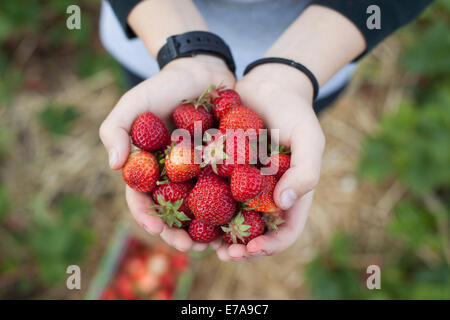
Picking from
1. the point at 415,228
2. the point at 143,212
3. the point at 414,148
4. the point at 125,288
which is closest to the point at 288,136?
the point at 143,212


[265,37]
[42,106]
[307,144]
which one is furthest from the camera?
[42,106]

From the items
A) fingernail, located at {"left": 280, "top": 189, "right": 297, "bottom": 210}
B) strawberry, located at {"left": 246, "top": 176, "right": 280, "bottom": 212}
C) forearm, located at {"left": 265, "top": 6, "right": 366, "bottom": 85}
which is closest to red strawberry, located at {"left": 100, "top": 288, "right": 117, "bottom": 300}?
strawberry, located at {"left": 246, "top": 176, "right": 280, "bottom": 212}

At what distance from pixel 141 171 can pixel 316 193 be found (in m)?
1.82

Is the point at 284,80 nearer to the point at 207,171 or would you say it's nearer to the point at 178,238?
the point at 207,171

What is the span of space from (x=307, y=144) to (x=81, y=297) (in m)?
1.84

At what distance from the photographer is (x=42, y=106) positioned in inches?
115

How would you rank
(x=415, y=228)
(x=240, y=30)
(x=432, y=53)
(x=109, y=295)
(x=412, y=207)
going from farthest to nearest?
1. (x=432, y=53)
2. (x=412, y=207)
3. (x=415, y=228)
4. (x=109, y=295)
5. (x=240, y=30)

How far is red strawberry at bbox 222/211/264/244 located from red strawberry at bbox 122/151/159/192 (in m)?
0.29

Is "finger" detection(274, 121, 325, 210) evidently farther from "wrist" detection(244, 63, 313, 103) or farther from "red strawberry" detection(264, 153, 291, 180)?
"wrist" detection(244, 63, 313, 103)

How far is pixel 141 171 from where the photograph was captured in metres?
1.26

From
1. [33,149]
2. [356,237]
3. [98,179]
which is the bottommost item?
[356,237]

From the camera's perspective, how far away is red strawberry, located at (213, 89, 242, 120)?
1.34 meters

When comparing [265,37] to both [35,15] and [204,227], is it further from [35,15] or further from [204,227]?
[35,15]
